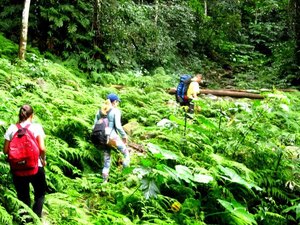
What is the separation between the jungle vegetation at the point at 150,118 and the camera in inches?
202

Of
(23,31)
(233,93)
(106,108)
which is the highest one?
(23,31)

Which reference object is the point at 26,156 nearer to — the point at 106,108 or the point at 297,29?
the point at 106,108

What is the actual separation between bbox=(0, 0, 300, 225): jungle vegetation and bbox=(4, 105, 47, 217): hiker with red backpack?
0.69 feet

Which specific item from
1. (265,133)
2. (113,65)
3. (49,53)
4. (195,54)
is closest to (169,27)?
(195,54)

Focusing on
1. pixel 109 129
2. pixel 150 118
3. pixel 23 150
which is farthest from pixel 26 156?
pixel 150 118

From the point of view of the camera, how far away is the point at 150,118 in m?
9.39

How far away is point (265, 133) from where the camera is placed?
6.82 metres

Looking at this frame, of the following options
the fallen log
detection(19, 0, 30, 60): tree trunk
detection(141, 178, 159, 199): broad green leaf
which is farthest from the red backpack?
the fallen log

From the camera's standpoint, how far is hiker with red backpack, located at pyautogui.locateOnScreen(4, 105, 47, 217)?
159 inches

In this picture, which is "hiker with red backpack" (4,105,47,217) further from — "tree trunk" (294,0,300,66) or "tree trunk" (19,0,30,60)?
"tree trunk" (294,0,300,66)

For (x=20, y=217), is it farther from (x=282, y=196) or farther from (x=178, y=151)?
(x=282, y=196)

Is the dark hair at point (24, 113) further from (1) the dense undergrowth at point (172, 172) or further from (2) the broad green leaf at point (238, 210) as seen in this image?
(2) the broad green leaf at point (238, 210)

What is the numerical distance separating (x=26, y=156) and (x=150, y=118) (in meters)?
5.51

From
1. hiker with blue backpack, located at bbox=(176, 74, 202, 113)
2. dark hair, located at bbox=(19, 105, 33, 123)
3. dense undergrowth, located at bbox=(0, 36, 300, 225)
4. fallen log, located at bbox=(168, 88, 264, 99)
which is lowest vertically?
fallen log, located at bbox=(168, 88, 264, 99)
